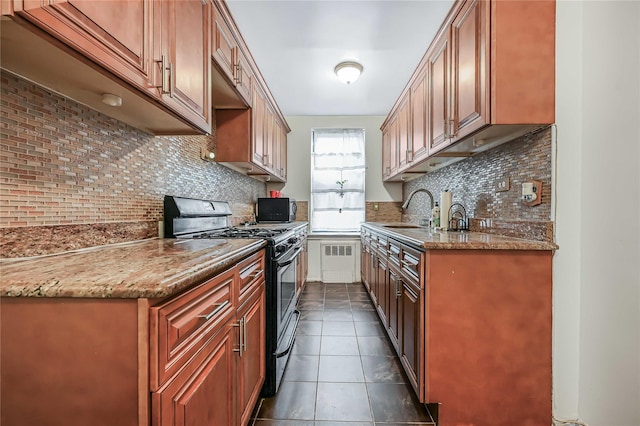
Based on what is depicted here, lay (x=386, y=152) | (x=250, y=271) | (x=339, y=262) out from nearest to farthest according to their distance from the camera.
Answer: (x=250, y=271) < (x=386, y=152) < (x=339, y=262)

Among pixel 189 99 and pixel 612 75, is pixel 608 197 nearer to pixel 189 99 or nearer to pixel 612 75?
pixel 612 75

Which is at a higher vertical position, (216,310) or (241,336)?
(216,310)

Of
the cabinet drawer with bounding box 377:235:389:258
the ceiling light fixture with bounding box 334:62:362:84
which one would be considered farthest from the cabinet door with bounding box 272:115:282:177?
the cabinet drawer with bounding box 377:235:389:258

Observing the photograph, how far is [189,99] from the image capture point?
1377mm

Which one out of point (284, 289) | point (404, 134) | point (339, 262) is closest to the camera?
point (284, 289)

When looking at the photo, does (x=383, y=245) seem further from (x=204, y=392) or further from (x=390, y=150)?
(x=204, y=392)

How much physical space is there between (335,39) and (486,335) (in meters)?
2.49

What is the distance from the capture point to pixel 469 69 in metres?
1.61

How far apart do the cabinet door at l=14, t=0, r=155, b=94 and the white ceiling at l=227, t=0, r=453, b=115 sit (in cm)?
136

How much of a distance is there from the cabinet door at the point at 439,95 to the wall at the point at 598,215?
593 millimetres

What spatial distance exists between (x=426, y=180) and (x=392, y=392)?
7.90 ft

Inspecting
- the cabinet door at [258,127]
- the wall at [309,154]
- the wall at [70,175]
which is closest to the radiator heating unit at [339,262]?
the wall at [309,154]

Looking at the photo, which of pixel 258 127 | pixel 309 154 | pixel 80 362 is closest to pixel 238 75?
pixel 258 127

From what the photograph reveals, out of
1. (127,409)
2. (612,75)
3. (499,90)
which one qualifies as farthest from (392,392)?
(612,75)
